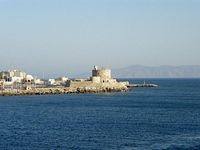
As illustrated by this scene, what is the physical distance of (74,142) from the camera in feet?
126

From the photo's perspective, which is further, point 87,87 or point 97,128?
point 87,87

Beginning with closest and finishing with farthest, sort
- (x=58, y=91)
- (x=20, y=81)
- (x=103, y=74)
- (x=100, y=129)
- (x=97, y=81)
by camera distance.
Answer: (x=100, y=129), (x=58, y=91), (x=97, y=81), (x=103, y=74), (x=20, y=81)

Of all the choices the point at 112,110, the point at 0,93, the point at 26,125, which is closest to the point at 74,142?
the point at 26,125

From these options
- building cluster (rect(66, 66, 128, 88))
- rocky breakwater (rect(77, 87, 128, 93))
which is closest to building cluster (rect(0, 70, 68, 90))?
building cluster (rect(66, 66, 128, 88))

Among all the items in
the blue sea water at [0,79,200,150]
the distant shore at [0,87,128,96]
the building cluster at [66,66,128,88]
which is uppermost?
the building cluster at [66,66,128,88]

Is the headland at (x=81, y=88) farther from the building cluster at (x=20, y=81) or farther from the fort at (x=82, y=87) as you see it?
the building cluster at (x=20, y=81)

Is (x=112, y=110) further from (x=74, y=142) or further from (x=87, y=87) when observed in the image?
(x=87, y=87)

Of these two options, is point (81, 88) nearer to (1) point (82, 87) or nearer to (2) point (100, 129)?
(1) point (82, 87)

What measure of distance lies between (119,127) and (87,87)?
233ft

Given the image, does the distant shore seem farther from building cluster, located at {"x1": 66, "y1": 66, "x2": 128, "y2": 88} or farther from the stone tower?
the stone tower

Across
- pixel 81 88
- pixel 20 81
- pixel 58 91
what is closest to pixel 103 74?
pixel 81 88

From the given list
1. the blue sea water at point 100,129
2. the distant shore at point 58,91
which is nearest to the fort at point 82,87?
the distant shore at point 58,91

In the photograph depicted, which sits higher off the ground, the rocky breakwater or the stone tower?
the stone tower

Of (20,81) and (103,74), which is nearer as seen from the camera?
(103,74)
